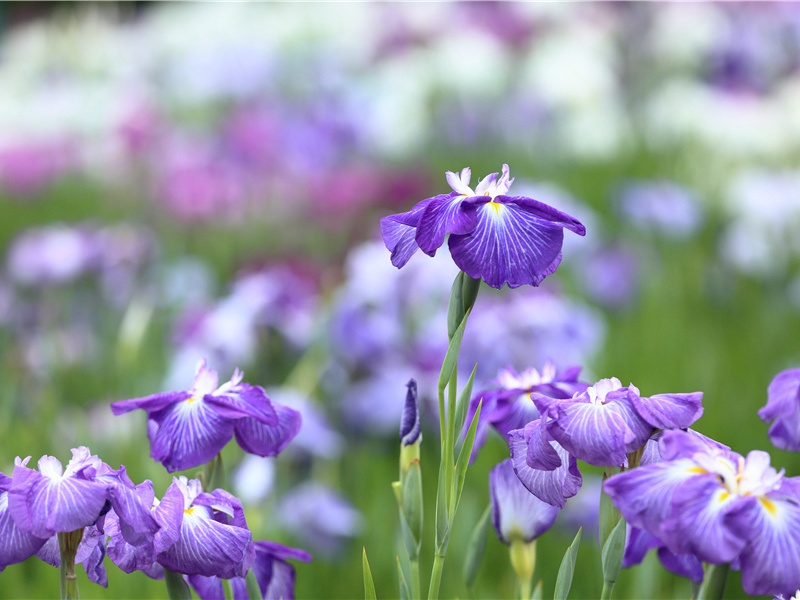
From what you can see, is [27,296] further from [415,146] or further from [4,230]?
[415,146]

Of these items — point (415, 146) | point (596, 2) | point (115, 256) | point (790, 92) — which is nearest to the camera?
point (115, 256)

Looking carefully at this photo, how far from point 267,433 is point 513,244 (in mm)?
247

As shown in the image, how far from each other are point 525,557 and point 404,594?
0.14 metres

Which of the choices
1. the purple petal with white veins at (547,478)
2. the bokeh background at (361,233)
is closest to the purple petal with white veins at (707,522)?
the purple petal with white veins at (547,478)

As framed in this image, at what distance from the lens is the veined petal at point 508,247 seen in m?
0.64

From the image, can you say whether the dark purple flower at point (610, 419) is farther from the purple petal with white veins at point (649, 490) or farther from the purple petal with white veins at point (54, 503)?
the purple petal with white veins at point (54, 503)

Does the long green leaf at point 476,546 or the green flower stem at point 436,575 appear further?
the long green leaf at point 476,546

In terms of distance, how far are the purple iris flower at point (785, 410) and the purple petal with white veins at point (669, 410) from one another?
0.13 m

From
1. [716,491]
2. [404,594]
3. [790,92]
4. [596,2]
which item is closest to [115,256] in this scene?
[404,594]

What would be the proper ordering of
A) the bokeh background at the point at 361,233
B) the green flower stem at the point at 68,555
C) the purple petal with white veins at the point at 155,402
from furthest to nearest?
the bokeh background at the point at 361,233 → the purple petal with white veins at the point at 155,402 → the green flower stem at the point at 68,555

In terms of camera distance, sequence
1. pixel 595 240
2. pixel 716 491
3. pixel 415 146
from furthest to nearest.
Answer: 1. pixel 415 146
2. pixel 595 240
3. pixel 716 491

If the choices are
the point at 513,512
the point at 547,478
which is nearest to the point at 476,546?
the point at 513,512

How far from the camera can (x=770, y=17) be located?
25.0 ft

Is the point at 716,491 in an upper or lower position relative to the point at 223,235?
upper
